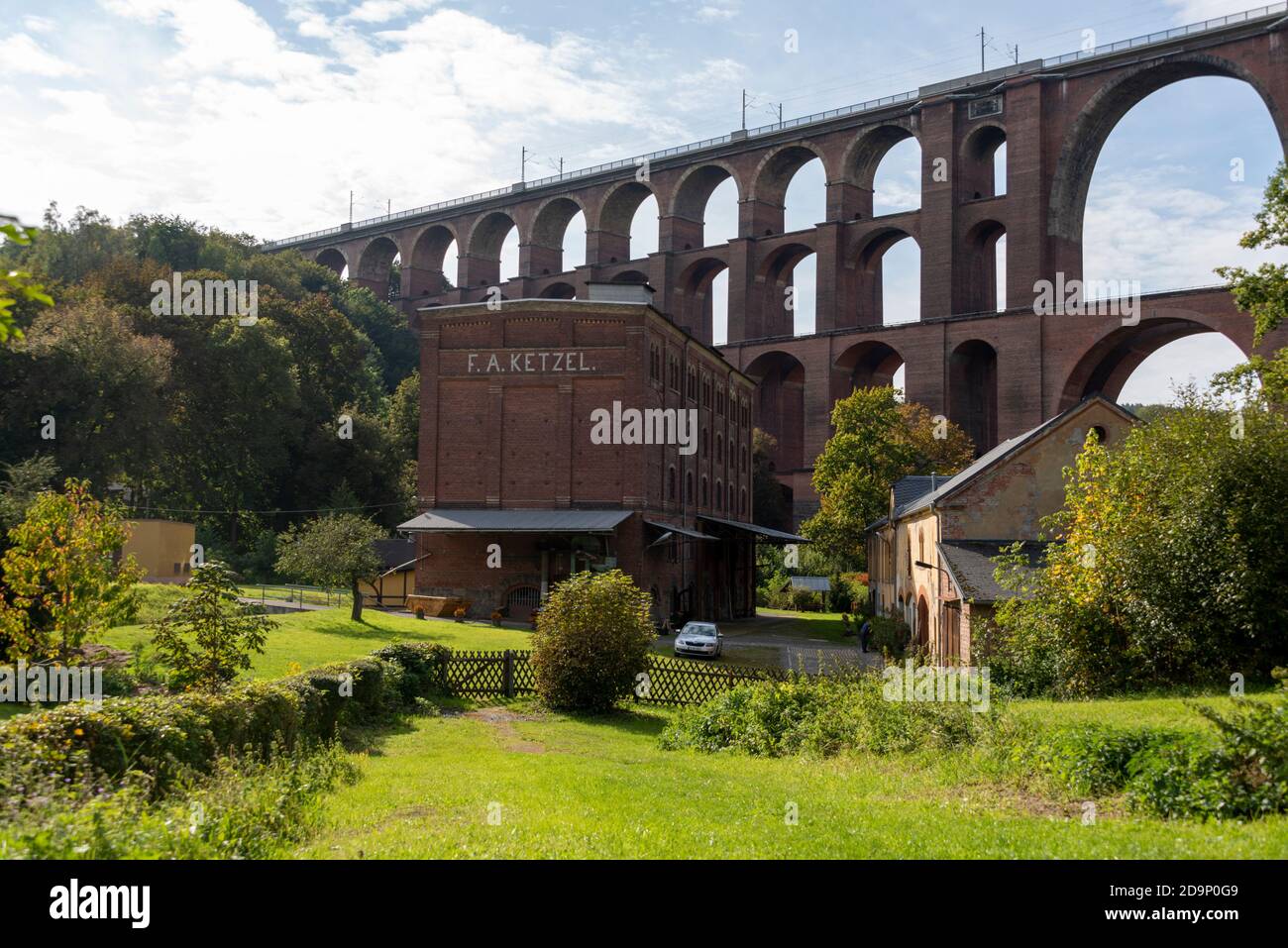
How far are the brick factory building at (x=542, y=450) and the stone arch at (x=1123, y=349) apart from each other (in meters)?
27.4

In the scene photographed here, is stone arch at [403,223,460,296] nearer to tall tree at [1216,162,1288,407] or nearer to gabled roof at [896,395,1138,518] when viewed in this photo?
gabled roof at [896,395,1138,518]

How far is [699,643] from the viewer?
3466cm

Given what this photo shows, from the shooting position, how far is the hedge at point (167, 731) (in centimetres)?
871

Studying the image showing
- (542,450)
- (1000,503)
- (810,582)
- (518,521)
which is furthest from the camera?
(810,582)

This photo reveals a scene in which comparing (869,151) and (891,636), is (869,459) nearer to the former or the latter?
(891,636)

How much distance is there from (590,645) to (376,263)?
90.0 metres

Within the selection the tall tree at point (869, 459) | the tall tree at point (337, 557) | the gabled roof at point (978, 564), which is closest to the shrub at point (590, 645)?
the gabled roof at point (978, 564)

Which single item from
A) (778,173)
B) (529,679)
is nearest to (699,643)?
(529,679)

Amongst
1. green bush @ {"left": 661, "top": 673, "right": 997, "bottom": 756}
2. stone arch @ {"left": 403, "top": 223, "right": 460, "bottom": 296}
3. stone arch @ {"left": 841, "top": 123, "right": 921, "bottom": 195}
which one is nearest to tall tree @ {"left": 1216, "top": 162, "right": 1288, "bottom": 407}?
green bush @ {"left": 661, "top": 673, "right": 997, "bottom": 756}

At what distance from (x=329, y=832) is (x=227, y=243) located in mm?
83503

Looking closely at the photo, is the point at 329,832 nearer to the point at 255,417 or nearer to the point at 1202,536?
the point at 1202,536

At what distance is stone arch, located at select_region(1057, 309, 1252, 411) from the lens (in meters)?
58.5

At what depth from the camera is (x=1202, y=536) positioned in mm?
18047
